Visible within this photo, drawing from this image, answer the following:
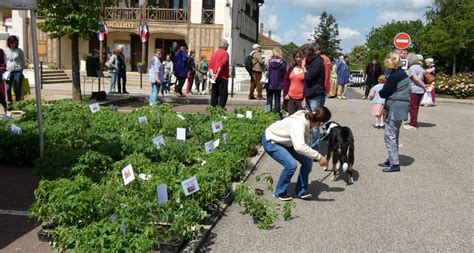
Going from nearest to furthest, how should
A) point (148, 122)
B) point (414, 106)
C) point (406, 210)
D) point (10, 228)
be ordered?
point (10, 228) → point (406, 210) → point (148, 122) → point (414, 106)

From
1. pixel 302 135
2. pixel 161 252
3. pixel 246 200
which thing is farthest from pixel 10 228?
pixel 302 135

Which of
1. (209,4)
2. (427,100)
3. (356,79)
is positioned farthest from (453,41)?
(427,100)

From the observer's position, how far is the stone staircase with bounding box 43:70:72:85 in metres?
25.9

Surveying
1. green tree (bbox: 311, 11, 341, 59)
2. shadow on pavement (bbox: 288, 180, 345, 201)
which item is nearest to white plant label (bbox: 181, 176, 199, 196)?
shadow on pavement (bbox: 288, 180, 345, 201)

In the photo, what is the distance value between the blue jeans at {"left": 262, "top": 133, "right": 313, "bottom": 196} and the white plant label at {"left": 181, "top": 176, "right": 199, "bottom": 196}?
4.25 ft

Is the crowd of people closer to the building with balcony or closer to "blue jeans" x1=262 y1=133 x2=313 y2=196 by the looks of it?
"blue jeans" x1=262 y1=133 x2=313 y2=196

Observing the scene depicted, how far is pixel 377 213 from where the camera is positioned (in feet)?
17.8

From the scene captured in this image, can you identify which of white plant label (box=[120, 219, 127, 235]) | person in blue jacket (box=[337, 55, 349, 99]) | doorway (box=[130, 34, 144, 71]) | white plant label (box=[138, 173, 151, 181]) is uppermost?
doorway (box=[130, 34, 144, 71])

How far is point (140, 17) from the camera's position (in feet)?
101

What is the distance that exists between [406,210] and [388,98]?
2229 millimetres

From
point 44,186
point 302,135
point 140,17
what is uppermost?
point 140,17

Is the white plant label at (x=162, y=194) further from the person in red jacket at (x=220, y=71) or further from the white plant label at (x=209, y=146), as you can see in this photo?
the person in red jacket at (x=220, y=71)

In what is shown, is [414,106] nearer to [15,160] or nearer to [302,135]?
[302,135]

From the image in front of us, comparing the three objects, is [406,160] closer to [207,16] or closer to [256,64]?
[256,64]
